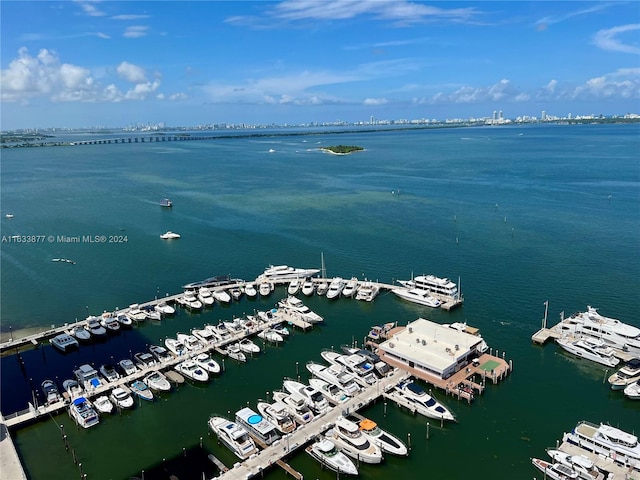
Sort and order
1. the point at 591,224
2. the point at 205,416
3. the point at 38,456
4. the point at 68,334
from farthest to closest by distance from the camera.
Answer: the point at 591,224
the point at 68,334
the point at 205,416
the point at 38,456

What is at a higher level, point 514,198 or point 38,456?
point 514,198

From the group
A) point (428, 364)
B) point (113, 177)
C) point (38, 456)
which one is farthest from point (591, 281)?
point (113, 177)

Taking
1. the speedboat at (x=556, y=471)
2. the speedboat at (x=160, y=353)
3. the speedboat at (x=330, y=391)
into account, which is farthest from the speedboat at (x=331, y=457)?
the speedboat at (x=160, y=353)

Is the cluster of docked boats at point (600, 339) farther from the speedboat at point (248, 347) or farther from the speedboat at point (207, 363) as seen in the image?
the speedboat at point (207, 363)

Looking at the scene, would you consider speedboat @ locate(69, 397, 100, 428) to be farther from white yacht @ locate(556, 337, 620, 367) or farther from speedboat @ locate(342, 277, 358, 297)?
white yacht @ locate(556, 337, 620, 367)

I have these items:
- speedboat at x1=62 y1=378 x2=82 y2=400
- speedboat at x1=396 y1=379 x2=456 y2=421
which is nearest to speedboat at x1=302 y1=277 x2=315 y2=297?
speedboat at x1=396 y1=379 x2=456 y2=421

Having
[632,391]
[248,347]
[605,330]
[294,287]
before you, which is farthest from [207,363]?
[605,330]

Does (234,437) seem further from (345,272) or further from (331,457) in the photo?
(345,272)

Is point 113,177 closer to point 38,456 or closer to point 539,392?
point 38,456
